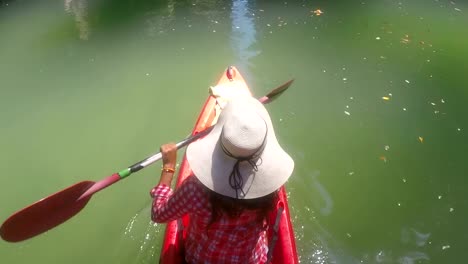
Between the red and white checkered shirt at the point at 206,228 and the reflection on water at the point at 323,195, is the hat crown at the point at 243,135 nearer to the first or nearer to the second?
the red and white checkered shirt at the point at 206,228

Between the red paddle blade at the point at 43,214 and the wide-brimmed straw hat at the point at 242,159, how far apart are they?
905 millimetres

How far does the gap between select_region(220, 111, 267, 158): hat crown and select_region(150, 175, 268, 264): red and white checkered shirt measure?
0.74 ft

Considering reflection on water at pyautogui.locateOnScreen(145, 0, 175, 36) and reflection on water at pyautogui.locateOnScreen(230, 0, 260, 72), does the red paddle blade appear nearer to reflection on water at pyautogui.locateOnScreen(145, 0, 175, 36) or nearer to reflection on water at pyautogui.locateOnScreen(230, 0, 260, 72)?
reflection on water at pyautogui.locateOnScreen(230, 0, 260, 72)

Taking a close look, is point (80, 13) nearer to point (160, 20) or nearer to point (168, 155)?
point (160, 20)

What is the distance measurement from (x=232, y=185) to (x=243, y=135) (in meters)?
0.19

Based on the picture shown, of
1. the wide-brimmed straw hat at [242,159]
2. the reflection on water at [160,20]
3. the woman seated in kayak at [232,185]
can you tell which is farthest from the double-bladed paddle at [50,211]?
the reflection on water at [160,20]

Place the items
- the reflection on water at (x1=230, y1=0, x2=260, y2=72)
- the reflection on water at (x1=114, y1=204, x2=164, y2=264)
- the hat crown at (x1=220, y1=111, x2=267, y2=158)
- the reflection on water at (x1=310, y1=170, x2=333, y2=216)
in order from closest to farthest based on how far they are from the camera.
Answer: the hat crown at (x1=220, y1=111, x2=267, y2=158)
the reflection on water at (x1=114, y1=204, x2=164, y2=264)
the reflection on water at (x1=310, y1=170, x2=333, y2=216)
the reflection on water at (x1=230, y1=0, x2=260, y2=72)

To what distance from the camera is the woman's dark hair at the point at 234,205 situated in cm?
147

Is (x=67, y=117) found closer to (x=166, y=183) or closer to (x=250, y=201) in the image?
(x=166, y=183)

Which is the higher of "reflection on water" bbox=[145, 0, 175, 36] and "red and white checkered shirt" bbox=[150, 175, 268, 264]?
"red and white checkered shirt" bbox=[150, 175, 268, 264]

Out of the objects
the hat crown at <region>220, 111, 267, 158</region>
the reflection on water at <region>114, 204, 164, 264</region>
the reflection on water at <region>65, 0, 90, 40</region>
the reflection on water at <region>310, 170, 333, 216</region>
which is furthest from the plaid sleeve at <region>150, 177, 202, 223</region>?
the reflection on water at <region>65, 0, 90, 40</region>

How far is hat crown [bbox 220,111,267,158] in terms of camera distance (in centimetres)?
137

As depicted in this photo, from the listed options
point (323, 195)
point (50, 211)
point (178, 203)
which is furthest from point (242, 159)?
point (323, 195)

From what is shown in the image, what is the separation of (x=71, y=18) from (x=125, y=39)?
1.06m
